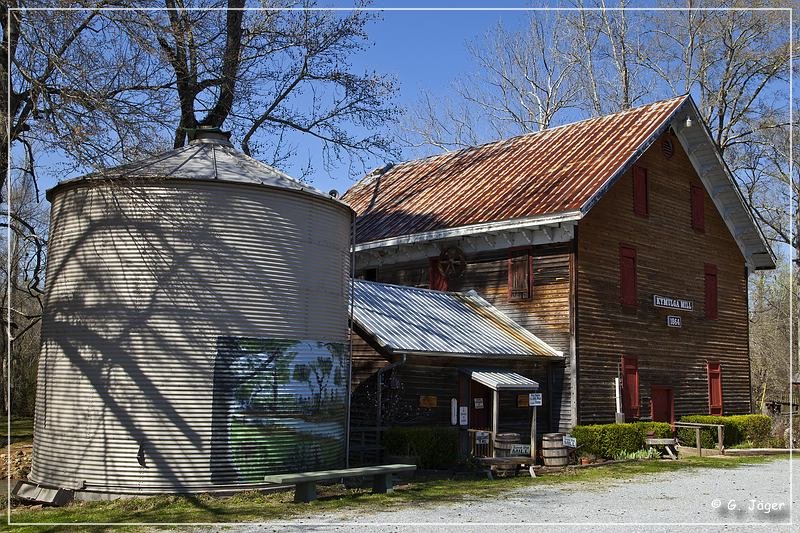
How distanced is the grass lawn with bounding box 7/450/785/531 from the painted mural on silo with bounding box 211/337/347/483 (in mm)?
554

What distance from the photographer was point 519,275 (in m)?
25.0

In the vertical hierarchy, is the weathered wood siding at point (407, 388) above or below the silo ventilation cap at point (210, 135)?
below

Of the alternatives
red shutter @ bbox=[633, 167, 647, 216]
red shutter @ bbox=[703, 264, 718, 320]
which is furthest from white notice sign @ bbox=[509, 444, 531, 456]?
red shutter @ bbox=[703, 264, 718, 320]

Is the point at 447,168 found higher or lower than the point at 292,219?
higher

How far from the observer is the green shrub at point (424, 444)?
61.5 ft

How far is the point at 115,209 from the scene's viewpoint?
15281 mm

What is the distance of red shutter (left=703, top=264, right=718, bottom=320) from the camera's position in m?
29.2

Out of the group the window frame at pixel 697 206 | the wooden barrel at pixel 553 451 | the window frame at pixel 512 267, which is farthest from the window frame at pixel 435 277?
the window frame at pixel 697 206

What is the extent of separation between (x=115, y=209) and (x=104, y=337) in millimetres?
2273

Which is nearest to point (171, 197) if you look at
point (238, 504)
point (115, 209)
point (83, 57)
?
point (115, 209)

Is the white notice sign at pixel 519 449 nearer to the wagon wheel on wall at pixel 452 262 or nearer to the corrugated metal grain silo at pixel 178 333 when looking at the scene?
the corrugated metal grain silo at pixel 178 333

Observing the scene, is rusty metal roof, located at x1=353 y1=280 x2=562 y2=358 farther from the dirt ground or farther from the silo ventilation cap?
the dirt ground

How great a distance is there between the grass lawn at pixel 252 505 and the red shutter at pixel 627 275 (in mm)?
9345

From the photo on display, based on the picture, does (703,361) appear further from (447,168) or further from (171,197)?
(171,197)
